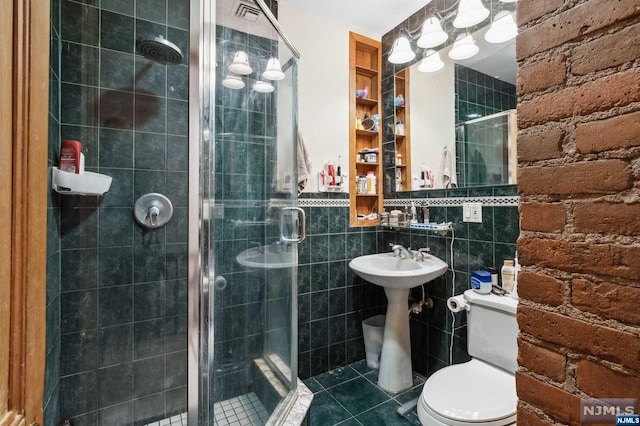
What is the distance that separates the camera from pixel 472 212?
171 cm

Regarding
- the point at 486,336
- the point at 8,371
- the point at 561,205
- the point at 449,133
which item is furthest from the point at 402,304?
the point at 8,371

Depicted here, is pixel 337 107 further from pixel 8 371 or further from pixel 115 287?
pixel 8 371

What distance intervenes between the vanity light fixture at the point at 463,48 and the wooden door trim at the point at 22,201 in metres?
1.98

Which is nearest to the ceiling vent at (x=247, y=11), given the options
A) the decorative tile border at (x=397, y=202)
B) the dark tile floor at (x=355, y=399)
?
the decorative tile border at (x=397, y=202)

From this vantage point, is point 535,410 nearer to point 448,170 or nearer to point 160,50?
point 448,170

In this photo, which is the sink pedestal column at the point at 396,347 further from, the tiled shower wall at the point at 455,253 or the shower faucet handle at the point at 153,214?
the shower faucet handle at the point at 153,214

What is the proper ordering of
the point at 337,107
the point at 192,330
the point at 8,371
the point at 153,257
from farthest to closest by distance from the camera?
the point at 337,107 < the point at 153,257 < the point at 192,330 < the point at 8,371

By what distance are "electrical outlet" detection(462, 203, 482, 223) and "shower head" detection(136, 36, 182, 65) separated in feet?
5.95

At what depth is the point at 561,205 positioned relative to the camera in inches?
19.6

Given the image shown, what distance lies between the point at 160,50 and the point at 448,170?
1786 millimetres

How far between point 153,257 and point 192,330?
2.63 feet

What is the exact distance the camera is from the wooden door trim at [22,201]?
1.40ft

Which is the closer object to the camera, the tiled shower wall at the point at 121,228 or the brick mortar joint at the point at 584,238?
the brick mortar joint at the point at 584,238

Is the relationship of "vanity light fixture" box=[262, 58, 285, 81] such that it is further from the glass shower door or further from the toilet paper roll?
the toilet paper roll
